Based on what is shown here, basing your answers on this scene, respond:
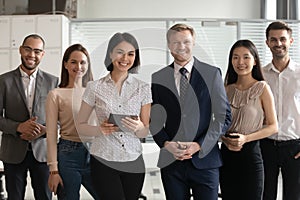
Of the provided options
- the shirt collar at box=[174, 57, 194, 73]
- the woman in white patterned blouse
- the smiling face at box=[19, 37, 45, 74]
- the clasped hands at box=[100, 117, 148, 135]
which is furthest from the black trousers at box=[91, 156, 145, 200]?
the smiling face at box=[19, 37, 45, 74]

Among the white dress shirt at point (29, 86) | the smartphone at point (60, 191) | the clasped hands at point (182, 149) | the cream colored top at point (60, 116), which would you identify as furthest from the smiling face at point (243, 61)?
the white dress shirt at point (29, 86)

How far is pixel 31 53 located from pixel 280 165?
5.94ft

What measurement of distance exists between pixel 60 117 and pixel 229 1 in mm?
5791

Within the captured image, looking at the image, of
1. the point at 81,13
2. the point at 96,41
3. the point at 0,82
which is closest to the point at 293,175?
the point at 0,82

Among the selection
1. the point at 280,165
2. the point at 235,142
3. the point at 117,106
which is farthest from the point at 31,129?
the point at 280,165

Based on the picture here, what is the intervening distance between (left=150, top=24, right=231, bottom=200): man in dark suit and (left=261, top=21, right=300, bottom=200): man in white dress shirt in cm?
68

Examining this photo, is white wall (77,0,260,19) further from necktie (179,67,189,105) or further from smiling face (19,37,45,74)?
necktie (179,67,189,105)

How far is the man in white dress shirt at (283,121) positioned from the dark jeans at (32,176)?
1454 mm

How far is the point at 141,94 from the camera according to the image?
2365 mm

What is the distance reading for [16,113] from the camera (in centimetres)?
301

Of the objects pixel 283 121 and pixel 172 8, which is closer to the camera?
pixel 283 121

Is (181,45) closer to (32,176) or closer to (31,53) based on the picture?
(31,53)

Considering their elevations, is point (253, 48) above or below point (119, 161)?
above

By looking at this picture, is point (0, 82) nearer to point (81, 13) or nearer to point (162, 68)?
point (162, 68)
